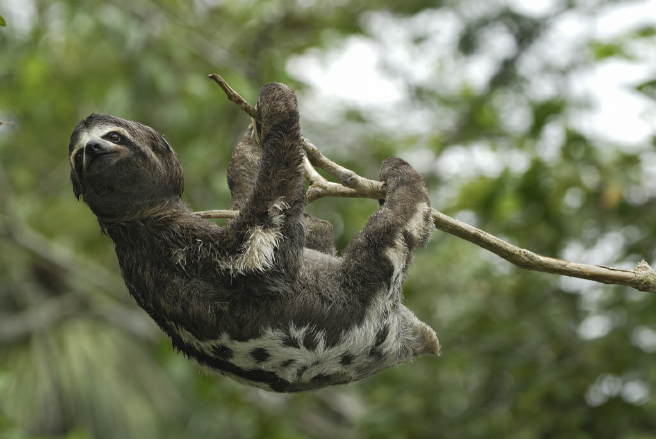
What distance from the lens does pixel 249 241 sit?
378cm

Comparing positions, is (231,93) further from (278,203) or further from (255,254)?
(255,254)

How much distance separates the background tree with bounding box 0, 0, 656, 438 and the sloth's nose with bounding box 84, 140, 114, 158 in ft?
6.21

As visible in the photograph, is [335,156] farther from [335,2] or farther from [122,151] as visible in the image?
[122,151]

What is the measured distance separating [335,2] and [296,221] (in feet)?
24.1

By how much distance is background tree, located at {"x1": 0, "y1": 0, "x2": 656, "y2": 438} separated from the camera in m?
6.27

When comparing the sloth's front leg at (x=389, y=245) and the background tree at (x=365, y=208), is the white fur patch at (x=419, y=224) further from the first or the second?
the background tree at (x=365, y=208)

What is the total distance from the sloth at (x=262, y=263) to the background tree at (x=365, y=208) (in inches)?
63.6

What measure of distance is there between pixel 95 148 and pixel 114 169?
0.58ft

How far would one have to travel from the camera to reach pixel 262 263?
3.65 meters

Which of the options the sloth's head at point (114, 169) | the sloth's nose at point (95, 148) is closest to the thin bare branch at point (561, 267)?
the sloth's head at point (114, 169)

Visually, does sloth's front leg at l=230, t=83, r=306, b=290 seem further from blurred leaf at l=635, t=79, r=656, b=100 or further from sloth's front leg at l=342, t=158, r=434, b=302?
blurred leaf at l=635, t=79, r=656, b=100

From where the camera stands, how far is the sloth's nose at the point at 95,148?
378 centimetres

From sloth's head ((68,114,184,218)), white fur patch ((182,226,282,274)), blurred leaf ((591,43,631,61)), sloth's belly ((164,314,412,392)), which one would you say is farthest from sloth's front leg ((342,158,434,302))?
blurred leaf ((591,43,631,61))

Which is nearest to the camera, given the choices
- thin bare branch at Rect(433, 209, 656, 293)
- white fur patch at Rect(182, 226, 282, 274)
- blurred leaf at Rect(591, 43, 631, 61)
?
white fur patch at Rect(182, 226, 282, 274)
